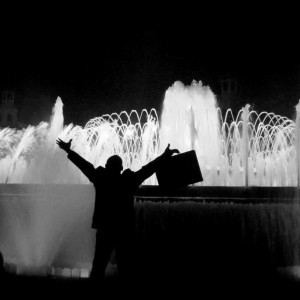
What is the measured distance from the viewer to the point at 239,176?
22.0 metres

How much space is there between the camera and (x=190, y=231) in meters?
9.21

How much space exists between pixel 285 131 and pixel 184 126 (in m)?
9.93

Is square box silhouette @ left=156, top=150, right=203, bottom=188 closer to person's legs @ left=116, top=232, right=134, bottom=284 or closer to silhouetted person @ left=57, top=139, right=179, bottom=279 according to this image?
silhouetted person @ left=57, top=139, right=179, bottom=279

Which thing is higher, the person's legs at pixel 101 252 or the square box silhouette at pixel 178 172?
the square box silhouette at pixel 178 172

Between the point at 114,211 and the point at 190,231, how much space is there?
4.31 m

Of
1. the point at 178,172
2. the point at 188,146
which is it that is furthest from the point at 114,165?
the point at 188,146

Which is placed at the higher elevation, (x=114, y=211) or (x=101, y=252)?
(x=114, y=211)

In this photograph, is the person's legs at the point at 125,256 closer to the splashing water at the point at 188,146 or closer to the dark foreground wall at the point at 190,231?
the dark foreground wall at the point at 190,231

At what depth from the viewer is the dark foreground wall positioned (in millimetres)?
9008

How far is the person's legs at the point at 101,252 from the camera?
17.1ft

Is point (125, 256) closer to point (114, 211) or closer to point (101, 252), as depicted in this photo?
point (101, 252)

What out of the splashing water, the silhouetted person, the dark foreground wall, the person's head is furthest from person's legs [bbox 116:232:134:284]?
the splashing water

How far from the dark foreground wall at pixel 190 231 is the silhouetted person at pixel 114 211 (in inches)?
134

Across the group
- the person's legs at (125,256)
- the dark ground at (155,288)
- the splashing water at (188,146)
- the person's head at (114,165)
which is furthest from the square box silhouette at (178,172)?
the splashing water at (188,146)
